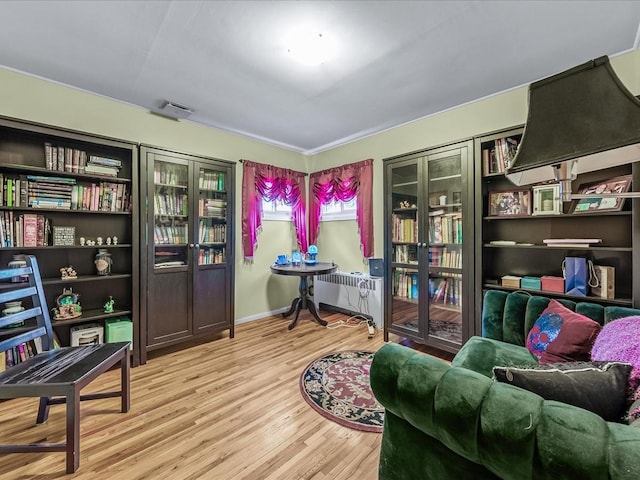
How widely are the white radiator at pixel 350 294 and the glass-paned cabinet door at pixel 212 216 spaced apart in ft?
5.34

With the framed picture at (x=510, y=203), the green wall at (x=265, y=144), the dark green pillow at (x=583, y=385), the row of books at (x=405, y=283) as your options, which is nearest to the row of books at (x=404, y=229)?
the row of books at (x=405, y=283)

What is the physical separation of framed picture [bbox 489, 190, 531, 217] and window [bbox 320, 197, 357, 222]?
180 cm

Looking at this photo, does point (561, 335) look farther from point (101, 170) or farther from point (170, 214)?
point (101, 170)

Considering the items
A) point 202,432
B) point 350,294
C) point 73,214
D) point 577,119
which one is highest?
point 577,119

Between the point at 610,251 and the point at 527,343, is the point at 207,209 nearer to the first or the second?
the point at 527,343

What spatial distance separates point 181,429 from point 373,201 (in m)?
3.03

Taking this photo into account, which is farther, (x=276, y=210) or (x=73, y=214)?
(x=276, y=210)

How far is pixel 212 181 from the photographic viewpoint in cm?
320

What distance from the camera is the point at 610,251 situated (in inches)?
81.9

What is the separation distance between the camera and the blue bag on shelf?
81.0 inches

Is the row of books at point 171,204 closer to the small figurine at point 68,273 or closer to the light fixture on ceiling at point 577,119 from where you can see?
the small figurine at point 68,273

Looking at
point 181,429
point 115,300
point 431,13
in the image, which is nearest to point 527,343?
point 431,13

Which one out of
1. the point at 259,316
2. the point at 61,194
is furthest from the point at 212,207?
the point at 259,316

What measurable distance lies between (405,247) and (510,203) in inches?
40.3
